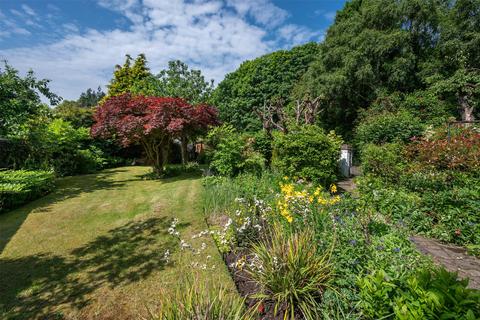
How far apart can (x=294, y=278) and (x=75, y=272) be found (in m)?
2.96

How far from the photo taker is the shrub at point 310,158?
674 centimetres

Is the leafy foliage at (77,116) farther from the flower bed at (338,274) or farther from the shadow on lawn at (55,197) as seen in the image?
the flower bed at (338,274)

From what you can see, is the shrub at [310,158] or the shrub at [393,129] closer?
the shrub at [310,158]

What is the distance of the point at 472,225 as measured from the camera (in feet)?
12.0

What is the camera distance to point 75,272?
337 centimetres

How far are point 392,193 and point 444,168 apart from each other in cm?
243

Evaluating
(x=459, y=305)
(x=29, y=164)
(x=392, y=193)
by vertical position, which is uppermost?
(x=29, y=164)

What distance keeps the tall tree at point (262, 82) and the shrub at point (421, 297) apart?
61.7 ft

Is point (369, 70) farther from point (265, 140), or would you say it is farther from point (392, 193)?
point (392, 193)

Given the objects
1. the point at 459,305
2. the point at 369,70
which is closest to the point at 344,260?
the point at 459,305

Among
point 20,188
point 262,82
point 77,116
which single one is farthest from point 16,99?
point 262,82

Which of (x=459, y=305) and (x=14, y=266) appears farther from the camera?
(x=14, y=266)

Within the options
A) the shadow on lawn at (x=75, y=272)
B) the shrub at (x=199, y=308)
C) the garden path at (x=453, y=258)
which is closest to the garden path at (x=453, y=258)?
the garden path at (x=453, y=258)

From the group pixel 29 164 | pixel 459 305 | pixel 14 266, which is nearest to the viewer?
pixel 459 305
